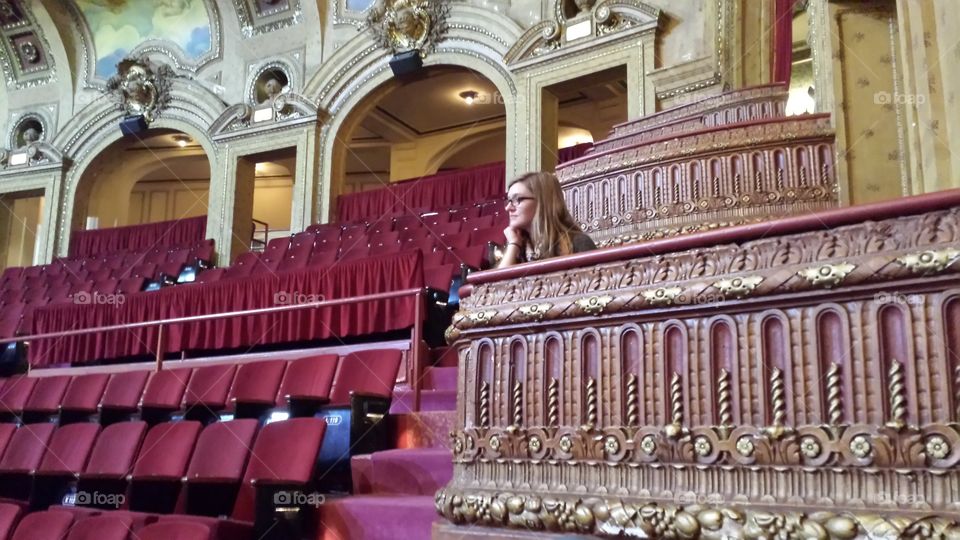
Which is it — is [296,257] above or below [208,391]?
above

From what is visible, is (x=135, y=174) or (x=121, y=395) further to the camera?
(x=135, y=174)

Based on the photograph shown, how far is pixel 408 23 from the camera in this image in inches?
135

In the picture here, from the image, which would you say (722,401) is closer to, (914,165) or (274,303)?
(914,165)

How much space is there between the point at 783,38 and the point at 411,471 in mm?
1561

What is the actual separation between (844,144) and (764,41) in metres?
1.13

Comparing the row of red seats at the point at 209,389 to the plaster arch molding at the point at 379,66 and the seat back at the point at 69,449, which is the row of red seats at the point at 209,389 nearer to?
the seat back at the point at 69,449

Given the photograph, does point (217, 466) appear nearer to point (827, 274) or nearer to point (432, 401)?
point (432, 401)

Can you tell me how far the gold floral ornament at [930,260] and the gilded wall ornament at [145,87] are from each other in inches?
161

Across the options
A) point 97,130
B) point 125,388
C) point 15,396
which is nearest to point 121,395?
point 125,388

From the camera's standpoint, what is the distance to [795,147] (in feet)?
4.61

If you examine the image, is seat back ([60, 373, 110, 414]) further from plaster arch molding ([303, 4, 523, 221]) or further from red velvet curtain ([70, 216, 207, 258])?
red velvet curtain ([70, 216, 207, 258])

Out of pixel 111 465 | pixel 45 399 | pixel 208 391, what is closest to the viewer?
pixel 111 465

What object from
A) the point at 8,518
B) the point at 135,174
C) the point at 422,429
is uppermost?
the point at 135,174

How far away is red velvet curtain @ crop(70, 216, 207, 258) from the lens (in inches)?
159
